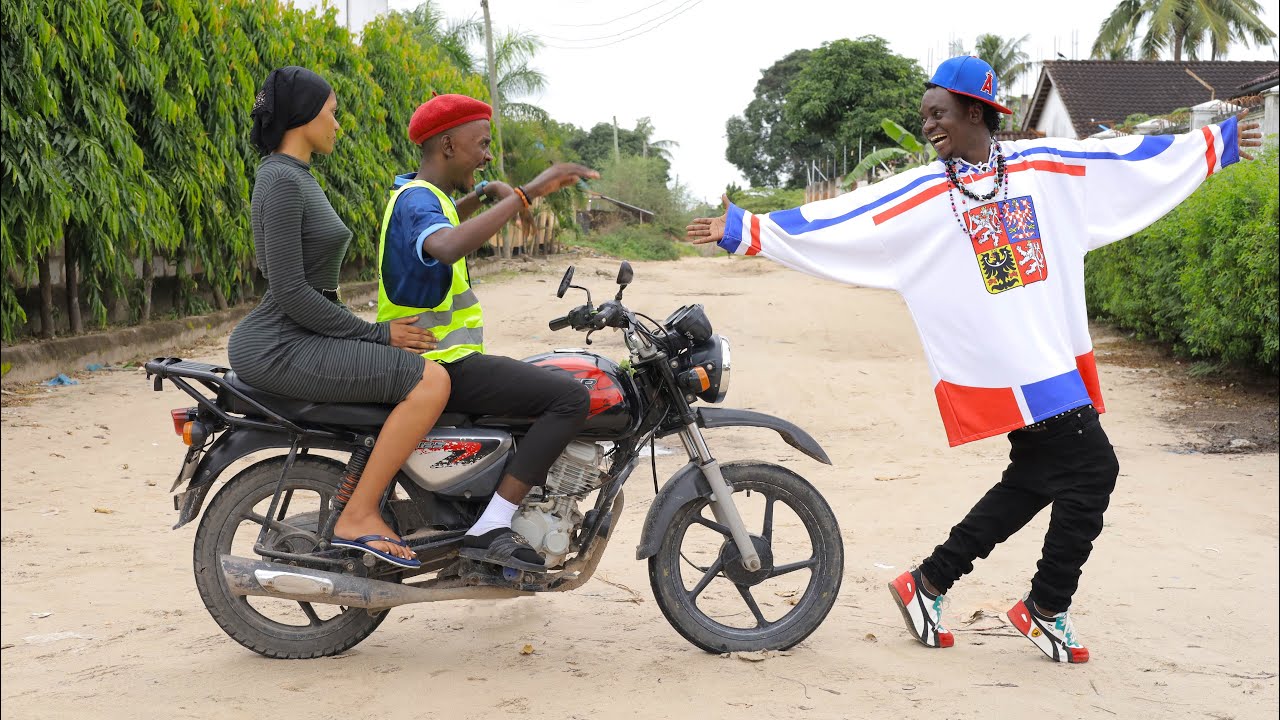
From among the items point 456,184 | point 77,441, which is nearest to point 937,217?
point 456,184

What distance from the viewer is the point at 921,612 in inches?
166

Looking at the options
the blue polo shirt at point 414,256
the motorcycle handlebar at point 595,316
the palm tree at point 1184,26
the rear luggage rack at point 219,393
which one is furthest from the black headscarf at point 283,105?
the palm tree at point 1184,26

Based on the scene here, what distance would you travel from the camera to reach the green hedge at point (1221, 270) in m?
9.02

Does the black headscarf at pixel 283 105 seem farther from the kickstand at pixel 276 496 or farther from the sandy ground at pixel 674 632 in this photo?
the sandy ground at pixel 674 632

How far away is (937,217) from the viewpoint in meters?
4.13

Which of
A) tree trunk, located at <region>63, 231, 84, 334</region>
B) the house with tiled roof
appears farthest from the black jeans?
the house with tiled roof

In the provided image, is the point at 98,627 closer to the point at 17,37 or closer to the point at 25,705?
the point at 25,705

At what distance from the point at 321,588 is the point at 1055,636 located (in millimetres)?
2573

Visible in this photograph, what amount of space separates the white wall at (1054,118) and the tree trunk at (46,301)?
3320 cm

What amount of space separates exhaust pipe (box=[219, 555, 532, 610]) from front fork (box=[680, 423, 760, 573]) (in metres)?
0.78

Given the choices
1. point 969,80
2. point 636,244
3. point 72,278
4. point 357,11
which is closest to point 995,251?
point 969,80

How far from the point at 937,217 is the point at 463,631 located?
238cm

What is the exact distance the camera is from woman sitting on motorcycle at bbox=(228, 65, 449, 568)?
3.71m

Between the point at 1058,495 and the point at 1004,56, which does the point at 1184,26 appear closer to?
the point at 1004,56
